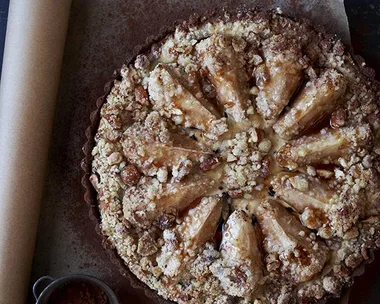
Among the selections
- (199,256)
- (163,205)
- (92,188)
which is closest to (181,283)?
(199,256)

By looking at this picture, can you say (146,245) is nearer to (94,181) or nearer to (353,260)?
(94,181)

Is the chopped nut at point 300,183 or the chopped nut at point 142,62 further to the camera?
the chopped nut at point 142,62

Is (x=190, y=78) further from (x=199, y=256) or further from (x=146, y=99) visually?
(x=199, y=256)

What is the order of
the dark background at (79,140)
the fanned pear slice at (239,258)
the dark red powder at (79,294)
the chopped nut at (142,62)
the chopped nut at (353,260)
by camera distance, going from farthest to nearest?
the dark background at (79,140) → the dark red powder at (79,294) → the chopped nut at (142,62) → the chopped nut at (353,260) → the fanned pear slice at (239,258)

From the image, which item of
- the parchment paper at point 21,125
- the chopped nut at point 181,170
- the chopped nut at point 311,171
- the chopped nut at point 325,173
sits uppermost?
the chopped nut at point 325,173

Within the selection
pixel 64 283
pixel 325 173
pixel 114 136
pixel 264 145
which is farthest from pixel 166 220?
pixel 325 173

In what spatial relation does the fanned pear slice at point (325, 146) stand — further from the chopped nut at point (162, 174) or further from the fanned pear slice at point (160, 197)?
the chopped nut at point (162, 174)

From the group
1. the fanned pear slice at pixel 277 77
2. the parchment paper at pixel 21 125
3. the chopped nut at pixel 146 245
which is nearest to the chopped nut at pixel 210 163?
the fanned pear slice at pixel 277 77

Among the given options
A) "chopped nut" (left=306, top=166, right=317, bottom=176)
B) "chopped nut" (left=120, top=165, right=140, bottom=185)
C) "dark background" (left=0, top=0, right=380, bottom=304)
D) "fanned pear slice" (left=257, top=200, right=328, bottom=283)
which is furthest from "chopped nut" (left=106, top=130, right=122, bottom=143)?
"chopped nut" (left=306, top=166, right=317, bottom=176)
